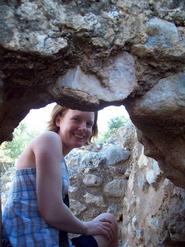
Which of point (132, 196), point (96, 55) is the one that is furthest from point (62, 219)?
point (132, 196)

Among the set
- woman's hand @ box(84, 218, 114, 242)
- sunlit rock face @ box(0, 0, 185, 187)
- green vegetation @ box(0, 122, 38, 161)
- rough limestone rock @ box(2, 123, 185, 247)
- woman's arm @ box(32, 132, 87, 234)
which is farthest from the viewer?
green vegetation @ box(0, 122, 38, 161)

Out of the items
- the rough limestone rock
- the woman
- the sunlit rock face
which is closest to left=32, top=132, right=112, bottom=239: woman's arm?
the woman

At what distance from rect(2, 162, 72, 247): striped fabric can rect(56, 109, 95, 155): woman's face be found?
8.7 inches

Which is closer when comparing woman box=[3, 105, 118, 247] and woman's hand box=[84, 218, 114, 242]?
woman box=[3, 105, 118, 247]

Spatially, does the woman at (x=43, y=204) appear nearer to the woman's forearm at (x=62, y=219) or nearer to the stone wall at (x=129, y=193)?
the woman's forearm at (x=62, y=219)

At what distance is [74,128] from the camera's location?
192cm

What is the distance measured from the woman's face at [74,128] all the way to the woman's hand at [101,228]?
362 mm

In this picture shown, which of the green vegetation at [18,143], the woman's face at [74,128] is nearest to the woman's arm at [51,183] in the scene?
the woman's face at [74,128]

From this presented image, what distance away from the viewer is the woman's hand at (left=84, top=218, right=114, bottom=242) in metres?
1.91

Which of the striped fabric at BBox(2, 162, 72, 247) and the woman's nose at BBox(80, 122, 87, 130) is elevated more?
the woman's nose at BBox(80, 122, 87, 130)

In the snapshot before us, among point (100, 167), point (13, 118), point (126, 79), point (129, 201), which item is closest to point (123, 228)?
point (129, 201)

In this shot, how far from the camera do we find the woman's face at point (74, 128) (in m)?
1.92

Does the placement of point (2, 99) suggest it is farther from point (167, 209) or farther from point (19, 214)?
point (167, 209)

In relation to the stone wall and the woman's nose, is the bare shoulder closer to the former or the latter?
the woman's nose
